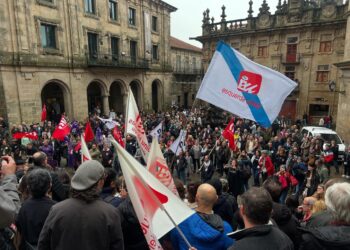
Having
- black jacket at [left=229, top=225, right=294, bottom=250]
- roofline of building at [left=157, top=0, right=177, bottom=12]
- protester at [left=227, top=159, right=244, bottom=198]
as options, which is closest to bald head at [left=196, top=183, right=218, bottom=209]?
black jacket at [left=229, top=225, right=294, bottom=250]

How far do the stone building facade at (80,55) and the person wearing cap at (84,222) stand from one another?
18.0 metres

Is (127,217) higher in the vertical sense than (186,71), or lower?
lower

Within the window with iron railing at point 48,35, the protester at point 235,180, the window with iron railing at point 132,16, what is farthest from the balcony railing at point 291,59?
the protester at point 235,180

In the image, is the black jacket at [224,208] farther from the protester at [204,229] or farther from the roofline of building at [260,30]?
the roofline of building at [260,30]

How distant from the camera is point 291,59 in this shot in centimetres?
2584

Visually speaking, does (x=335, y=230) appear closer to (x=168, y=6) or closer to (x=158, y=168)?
(x=158, y=168)

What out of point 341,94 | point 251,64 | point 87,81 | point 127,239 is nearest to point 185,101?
point 87,81

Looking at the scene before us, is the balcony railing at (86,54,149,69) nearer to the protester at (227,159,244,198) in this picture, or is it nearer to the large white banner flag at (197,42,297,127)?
the protester at (227,159,244,198)

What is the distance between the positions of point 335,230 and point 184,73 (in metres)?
37.2

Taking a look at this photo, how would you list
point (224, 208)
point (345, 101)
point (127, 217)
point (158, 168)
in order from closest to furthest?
point (127, 217) → point (224, 208) → point (158, 168) → point (345, 101)

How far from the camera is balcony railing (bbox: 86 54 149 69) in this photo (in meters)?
22.3

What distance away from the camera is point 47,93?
22734 mm

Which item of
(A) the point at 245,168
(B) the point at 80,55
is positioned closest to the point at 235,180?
(A) the point at 245,168

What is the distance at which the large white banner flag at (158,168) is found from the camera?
4176 millimetres
